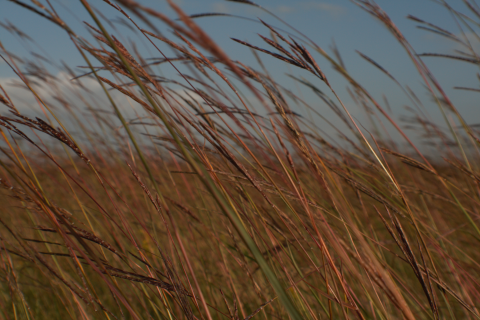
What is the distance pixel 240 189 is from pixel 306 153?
1.14ft

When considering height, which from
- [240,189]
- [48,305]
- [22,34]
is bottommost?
[48,305]

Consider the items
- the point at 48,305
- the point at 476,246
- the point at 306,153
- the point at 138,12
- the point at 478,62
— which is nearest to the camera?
the point at 138,12

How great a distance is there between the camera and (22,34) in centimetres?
144

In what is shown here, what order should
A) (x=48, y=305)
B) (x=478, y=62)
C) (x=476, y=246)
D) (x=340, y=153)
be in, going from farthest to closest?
(x=476, y=246) < (x=48, y=305) < (x=478, y=62) < (x=340, y=153)

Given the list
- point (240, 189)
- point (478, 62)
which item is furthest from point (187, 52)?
point (478, 62)

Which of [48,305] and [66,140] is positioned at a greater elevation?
[66,140]

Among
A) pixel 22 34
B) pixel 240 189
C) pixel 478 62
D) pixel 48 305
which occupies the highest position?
pixel 478 62

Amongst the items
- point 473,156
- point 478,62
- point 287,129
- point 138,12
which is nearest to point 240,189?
point 287,129

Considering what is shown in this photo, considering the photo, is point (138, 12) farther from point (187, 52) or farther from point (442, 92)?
point (442, 92)

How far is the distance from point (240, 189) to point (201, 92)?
0.34m

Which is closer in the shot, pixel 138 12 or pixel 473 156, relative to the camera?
pixel 138 12

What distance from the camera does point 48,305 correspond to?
168 centimetres

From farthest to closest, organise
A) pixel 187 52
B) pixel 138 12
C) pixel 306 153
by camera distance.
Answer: pixel 187 52, pixel 306 153, pixel 138 12

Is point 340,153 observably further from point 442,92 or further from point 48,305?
point 48,305
